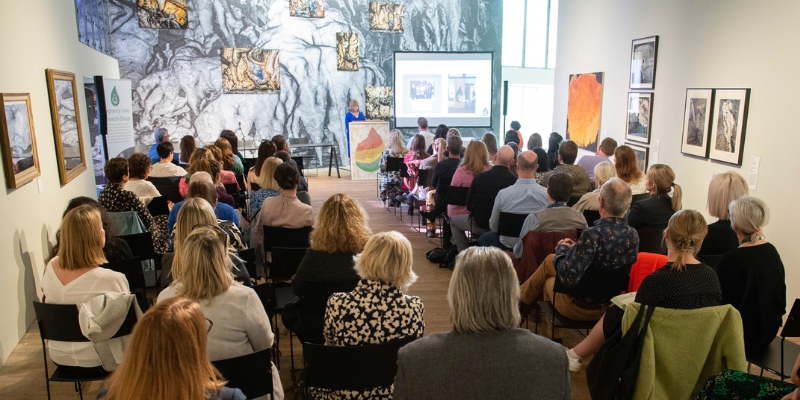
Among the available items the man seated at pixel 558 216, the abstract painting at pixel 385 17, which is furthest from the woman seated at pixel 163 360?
the abstract painting at pixel 385 17

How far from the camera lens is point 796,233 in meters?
4.80

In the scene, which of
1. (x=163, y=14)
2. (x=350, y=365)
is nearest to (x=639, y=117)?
(x=350, y=365)

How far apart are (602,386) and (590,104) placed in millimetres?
7400

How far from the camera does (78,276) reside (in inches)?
120

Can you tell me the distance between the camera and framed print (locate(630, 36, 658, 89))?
746cm

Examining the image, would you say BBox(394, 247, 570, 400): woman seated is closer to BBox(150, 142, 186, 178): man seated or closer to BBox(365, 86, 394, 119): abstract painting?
BBox(150, 142, 186, 178): man seated

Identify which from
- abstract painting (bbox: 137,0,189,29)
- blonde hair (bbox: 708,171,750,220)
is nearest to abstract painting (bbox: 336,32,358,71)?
abstract painting (bbox: 137,0,189,29)

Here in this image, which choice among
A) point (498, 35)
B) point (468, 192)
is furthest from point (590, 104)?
point (498, 35)

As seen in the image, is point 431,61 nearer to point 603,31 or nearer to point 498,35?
point 498,35

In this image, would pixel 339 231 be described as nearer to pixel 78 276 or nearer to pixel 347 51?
pixel 78 276

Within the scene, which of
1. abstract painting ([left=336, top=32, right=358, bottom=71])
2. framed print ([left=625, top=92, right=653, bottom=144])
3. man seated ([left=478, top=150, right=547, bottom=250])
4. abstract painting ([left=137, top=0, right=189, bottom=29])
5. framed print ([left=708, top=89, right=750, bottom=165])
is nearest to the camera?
man seated ([left=478, top=150, right=547, bottom=250])

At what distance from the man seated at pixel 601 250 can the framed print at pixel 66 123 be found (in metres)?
5.22

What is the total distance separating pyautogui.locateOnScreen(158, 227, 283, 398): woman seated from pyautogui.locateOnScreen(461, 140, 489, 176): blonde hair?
13.3 feet

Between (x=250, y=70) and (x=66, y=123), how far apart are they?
7.12 meters
